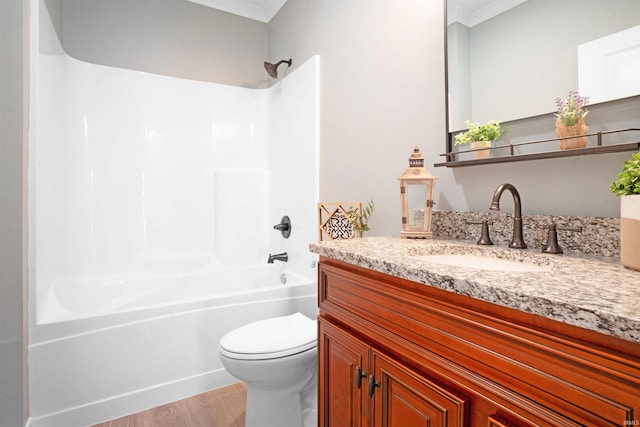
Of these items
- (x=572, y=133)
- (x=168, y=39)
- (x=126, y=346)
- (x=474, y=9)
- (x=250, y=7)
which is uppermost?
(x=250, y=7)

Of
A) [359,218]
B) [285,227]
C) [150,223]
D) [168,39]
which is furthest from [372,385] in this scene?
[168,39]

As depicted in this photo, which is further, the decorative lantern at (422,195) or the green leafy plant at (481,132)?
the decorative lantern at (422,195)

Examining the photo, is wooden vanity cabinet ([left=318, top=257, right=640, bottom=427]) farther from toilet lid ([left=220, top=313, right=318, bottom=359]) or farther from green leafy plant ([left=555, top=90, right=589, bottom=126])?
green leafy plant ([left=555, top=90, right=589, bottom=126])

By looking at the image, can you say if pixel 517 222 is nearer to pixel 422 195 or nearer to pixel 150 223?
pixel 422 195

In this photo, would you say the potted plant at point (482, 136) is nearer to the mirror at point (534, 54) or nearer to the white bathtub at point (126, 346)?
the mirror at point (534, 54)

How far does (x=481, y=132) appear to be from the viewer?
4.03ft

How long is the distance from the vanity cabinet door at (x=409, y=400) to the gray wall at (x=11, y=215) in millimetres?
1470

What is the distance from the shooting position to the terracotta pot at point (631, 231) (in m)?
0.70

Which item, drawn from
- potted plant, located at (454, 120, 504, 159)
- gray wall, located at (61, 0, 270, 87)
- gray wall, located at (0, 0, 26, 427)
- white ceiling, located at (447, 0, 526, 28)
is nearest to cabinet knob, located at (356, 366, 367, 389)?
potted plant, located at (454, 120, 504, 159)

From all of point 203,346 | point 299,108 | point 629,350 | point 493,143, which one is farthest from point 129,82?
point 629,350

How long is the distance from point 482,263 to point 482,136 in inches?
19.3

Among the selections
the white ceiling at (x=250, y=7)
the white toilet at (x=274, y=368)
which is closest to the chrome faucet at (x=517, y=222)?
the white toilet at (x=274, y=368)

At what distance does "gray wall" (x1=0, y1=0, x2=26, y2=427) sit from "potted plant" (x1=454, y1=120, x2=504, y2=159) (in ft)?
5.96

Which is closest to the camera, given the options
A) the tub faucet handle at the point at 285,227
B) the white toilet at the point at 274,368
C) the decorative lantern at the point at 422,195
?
the decorative lantern at the point at 422,195
